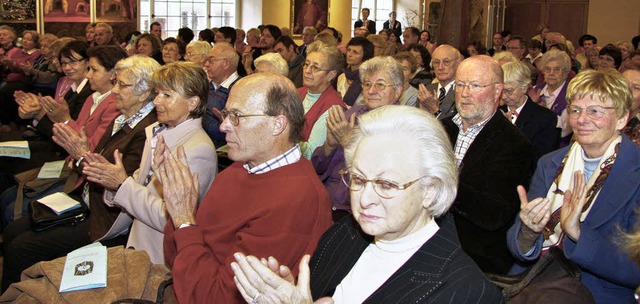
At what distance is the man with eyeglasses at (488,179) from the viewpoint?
3.15 metres

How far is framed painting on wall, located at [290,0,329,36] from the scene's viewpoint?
57.0 ft

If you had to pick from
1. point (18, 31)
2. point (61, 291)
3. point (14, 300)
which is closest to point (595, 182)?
point (61, 291)

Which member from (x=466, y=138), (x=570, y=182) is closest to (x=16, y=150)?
(x=466, y=138)

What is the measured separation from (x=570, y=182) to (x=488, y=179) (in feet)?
1.36

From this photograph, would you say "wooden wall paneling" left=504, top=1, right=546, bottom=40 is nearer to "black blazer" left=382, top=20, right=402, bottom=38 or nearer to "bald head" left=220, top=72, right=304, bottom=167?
"black blazer" left=382, top=20, right=402, bottom=38

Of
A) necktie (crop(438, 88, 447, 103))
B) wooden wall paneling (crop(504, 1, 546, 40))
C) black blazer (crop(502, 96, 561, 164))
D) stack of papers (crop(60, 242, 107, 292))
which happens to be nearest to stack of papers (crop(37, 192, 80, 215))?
stack of papers (crop(60, 242, 107, 292))

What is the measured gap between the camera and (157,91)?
12.4ft

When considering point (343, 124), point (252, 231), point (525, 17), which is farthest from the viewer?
point (525, 17)

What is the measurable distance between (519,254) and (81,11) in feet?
41.6

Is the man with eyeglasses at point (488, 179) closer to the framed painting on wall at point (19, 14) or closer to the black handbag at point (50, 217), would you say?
the black handbag at point (50, 217)

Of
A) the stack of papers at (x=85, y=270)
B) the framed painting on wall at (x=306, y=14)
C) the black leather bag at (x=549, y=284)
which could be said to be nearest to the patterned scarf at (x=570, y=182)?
the black leather bag at (x=549, y=284)

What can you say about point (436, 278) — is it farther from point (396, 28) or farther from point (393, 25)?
point (393, 25)

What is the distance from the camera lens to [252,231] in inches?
98.3

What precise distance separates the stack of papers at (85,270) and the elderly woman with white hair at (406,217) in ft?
3.51
